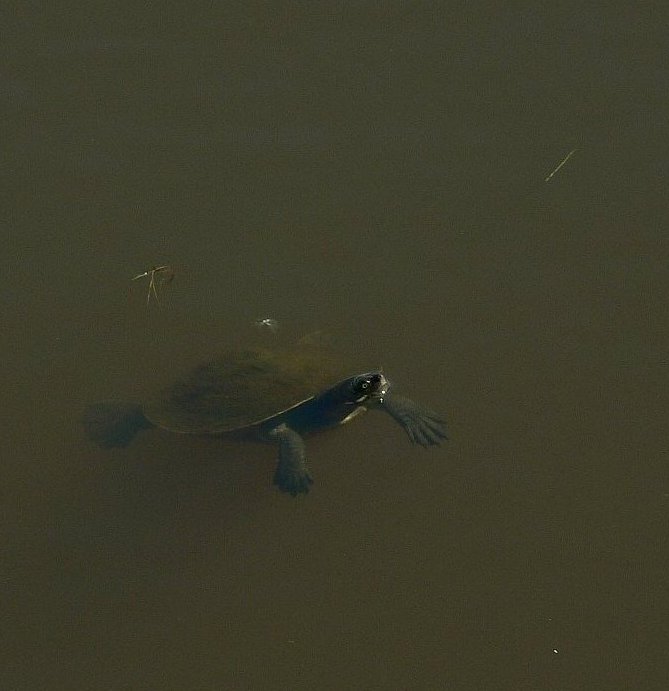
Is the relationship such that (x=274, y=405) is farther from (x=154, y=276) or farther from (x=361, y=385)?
(x=154, y=276)

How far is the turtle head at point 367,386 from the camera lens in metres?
5.03

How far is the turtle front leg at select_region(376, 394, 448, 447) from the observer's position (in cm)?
514

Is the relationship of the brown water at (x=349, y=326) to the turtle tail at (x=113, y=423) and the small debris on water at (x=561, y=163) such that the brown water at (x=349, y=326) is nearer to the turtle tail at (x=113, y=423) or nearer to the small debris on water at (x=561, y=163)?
the small debris on water at (x=561, y=163)

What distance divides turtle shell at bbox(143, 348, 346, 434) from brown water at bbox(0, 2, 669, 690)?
1.30 ft

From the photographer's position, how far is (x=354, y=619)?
15.7 feet

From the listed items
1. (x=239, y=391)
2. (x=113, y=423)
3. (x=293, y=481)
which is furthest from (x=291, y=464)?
(x=113, y=423)

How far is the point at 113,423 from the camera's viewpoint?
17.8ft

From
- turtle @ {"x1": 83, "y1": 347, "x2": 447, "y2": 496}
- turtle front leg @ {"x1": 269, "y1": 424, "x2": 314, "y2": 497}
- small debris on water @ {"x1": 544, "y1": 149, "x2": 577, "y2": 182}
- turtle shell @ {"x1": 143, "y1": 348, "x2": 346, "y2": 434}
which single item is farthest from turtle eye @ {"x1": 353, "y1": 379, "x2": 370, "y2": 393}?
small debris on water @ {"x1": 544, "y1": 149, "x2": 577, "y2": 182}

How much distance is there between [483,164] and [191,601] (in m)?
3.39

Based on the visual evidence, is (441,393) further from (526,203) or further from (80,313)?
(80,313)

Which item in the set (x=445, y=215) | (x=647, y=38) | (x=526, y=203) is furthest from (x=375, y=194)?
(x=647, y=38)

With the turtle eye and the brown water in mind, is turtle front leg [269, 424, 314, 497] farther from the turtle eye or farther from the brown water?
the turtle eye

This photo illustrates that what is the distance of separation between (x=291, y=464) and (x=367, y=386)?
0.55m

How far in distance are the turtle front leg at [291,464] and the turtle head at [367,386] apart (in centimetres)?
38
